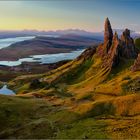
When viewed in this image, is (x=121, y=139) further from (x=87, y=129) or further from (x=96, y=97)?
(x=96, y=97)

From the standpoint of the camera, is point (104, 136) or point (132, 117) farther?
point (132, 117)

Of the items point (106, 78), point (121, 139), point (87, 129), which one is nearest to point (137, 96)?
point (87, 129)

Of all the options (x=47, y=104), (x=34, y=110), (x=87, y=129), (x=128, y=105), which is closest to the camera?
(x=87, y=129)

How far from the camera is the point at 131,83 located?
156m

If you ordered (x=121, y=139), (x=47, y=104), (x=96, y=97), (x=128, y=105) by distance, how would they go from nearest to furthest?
(x=121, y=139), (x=128, y=105), (x=47, y=104), (x=96, y=97)

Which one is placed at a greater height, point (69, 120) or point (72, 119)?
point (72, 119)

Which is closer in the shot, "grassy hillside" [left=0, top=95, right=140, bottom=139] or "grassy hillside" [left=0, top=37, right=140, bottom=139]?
"grassy hillside" [left=0, top=37, right=140, bottom=139]

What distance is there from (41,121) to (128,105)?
1120 inches

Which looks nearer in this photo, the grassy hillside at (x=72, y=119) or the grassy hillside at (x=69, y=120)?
the grassy hillside at (x=72, y=119)

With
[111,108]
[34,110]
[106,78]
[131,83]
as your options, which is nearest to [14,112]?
[34,110]

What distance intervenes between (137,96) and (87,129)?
28.3 meters

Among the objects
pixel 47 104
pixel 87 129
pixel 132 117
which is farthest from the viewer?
pixel 47 104

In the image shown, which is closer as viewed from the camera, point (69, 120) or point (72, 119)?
point (69, 120)

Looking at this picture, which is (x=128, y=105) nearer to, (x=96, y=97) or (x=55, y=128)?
(x=55, y=128)
